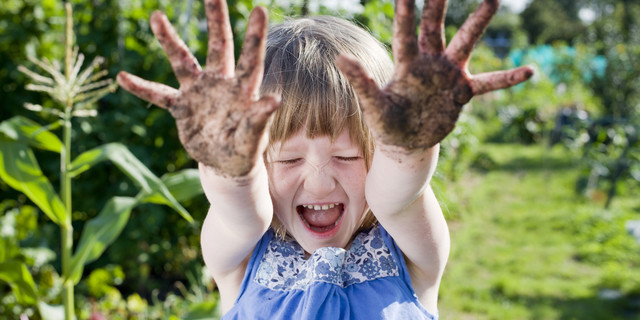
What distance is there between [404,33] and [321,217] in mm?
486

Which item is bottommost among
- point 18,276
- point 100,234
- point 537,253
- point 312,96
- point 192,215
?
point 537,253

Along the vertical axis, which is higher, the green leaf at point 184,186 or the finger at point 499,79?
the finger at point 499,79

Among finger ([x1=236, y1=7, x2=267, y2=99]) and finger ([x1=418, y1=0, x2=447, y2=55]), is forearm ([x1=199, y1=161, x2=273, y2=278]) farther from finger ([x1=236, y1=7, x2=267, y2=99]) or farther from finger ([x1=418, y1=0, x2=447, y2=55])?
finger ([x1=418, y1=0, x2=447, y2=55])

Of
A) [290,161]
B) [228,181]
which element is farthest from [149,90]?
[290,161]

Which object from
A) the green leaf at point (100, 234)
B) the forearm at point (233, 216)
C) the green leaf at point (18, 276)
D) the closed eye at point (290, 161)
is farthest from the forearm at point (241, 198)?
the green leaf at point (18, 276)

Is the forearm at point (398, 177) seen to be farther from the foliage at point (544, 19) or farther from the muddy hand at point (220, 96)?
the foliage at point (544, 19)

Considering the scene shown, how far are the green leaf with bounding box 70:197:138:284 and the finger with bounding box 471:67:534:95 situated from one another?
1.50m

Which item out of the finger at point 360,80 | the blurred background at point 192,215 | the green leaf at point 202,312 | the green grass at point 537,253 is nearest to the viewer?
the finger at point 360,80

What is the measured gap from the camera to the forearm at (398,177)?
0.95 metres

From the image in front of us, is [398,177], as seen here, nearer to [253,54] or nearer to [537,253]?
[253,54]

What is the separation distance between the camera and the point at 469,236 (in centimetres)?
584

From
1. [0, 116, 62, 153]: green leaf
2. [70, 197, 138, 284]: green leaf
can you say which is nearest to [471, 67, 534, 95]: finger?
[70, 197, 138, 284]: green leaf

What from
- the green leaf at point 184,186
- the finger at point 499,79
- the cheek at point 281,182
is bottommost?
the green leaf at point 184,186

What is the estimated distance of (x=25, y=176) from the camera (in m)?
2.01
